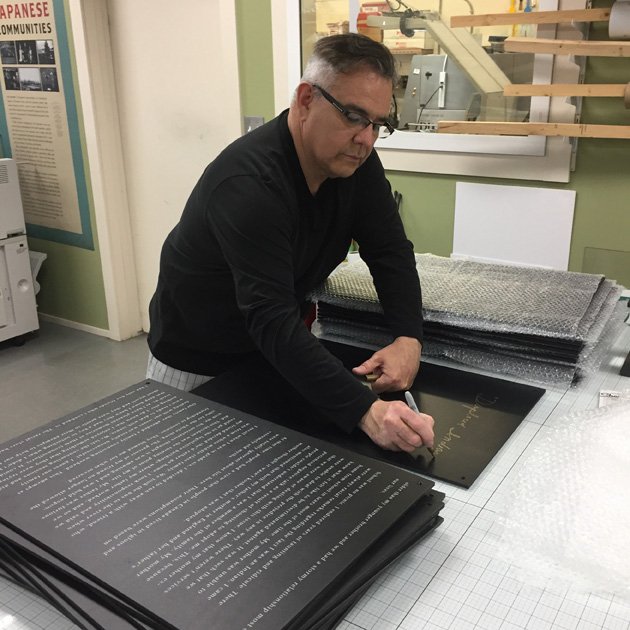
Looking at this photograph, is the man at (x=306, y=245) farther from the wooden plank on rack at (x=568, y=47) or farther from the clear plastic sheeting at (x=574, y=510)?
the wooden plank on rack at (x=568, y=47)

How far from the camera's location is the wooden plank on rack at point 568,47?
1817 mm

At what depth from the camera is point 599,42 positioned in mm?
1837

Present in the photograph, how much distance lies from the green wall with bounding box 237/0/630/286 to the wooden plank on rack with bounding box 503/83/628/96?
8cm

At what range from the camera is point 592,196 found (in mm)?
2078

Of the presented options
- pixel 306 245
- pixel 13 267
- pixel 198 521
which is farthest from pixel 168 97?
pixel 198 521

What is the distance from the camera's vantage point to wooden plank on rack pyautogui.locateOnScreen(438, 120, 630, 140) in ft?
6.27

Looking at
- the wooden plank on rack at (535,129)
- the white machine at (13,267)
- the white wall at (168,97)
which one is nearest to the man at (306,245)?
the wooden plank on rack at (535,129)

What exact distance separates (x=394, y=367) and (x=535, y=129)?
3.85ft

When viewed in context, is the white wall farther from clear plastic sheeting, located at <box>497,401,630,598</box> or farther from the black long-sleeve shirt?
clear plastic sheeting, located at <box>497,401,630,598</box>

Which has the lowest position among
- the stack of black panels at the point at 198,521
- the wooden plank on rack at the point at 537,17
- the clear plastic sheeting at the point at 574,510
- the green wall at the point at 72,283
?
the green wall at the point at 72,283

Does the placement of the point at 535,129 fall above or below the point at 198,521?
above

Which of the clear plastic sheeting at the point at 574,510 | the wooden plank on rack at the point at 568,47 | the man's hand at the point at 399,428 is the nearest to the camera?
the clear plastic sheeting at the point at 574,510

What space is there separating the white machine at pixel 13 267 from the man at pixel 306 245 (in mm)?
2160
